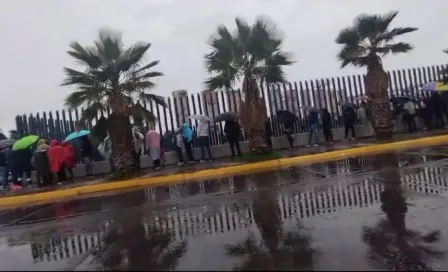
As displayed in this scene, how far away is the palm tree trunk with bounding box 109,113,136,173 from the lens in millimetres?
15797

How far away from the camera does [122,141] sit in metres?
15.9

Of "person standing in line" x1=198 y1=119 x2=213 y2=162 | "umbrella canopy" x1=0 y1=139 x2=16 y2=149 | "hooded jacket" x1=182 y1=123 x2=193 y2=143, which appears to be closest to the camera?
Result: "umbrella canopy" x1=0 y1=139 x2=16 y2=149

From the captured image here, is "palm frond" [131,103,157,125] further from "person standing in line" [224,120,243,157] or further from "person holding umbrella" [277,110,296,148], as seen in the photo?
"person holding umbrella" [277,110,296,148]

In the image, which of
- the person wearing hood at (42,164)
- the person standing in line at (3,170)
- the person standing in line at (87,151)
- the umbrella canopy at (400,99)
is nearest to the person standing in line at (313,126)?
the umbrella canopy at (400,99)

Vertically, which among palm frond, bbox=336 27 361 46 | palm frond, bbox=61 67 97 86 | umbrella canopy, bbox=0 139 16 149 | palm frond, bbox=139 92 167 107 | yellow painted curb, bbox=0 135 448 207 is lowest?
yellow painted curb, bbox=0 135 448 207

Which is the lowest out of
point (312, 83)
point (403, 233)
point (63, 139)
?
point (403, 233)

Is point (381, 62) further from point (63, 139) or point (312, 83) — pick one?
point (63, 139)

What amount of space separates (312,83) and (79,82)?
940 centimetres

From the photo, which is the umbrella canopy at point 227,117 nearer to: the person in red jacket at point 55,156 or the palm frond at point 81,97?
the palm frond at point 81,97

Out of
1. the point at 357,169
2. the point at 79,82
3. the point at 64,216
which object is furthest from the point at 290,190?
the point at 79,82

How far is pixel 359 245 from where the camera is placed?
561 cm

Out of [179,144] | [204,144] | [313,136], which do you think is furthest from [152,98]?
[313,136]

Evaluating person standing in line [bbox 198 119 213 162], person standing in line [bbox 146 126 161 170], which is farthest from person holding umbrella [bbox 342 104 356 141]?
person standing in line [bbox 146 126 161 170]

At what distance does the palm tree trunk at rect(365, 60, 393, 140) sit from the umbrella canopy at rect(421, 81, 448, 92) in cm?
306
